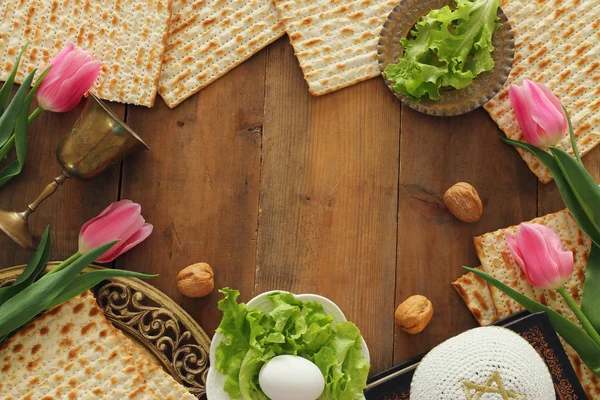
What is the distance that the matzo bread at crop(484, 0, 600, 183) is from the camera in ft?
4.46

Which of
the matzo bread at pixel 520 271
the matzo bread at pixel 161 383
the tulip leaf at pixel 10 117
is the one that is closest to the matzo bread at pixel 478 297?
the matzo bread at pixel 520 271

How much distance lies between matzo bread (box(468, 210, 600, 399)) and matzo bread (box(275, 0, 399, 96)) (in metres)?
0.43

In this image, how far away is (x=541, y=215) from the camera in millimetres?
1386

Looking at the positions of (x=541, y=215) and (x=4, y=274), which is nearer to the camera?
(x=4, y=274)

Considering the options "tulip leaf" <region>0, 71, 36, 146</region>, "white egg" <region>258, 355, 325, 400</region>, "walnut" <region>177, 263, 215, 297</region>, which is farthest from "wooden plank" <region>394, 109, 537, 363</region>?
"tulip leaf" <region>0, 71, 36, 146</region>

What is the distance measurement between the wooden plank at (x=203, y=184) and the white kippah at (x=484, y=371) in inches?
16.1

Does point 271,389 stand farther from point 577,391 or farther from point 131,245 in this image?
point 577,391

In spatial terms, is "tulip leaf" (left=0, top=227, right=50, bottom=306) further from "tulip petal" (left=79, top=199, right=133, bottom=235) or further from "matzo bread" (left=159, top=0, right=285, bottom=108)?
"matzo bread" (left=159, top=0, right=285, bottom=108)

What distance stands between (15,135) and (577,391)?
3.87ft

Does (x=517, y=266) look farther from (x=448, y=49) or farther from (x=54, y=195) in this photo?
(x=54, y=195)

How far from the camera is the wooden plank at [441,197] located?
4.49ft

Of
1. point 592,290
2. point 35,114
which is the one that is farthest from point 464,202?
point 35,114

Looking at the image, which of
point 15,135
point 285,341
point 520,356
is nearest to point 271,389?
point 285,341

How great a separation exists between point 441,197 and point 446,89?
0.74 ft
